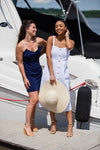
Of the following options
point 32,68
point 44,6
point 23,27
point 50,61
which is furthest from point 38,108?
point 44,6

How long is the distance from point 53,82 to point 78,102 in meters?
0.49

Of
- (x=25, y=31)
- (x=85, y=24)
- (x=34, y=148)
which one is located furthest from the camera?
(x=85, y=24)

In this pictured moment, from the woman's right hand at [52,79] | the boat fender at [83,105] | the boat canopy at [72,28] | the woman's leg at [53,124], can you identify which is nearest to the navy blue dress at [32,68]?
the woman's right hand at [52,79]

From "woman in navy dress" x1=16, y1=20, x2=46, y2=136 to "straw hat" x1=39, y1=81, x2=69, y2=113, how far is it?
13 centimetres

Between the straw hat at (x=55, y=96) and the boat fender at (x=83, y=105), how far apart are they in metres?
0.26

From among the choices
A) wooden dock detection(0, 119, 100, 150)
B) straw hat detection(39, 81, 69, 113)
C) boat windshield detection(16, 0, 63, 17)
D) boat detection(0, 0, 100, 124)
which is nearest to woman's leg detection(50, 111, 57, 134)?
wooden dock detection(0, 119, 100, 150)

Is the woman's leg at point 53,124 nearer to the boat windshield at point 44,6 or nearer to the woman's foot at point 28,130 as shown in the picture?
the woman's foot at point 28,130

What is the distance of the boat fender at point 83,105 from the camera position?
17.1 ft

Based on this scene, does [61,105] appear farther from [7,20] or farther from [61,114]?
[7,20]

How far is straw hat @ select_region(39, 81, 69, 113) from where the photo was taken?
16.5ft

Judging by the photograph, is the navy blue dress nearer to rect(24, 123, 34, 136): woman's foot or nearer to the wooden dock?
rect(24, 123, 34, 136): woman's foot

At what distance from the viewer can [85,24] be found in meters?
7.11

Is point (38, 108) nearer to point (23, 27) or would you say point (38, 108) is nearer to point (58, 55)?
point (58, 55)

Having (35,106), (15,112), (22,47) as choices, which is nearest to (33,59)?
(22,47)
